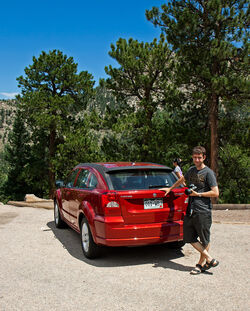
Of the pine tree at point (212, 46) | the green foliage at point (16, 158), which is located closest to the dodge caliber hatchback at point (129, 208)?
the pine tree at point (212, 46)

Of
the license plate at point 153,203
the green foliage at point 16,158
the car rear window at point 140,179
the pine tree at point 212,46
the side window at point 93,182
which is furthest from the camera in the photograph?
the green foliage at point 16,158

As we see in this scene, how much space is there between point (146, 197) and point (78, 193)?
5.61 feet

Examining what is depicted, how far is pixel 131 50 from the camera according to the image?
79.3 feet

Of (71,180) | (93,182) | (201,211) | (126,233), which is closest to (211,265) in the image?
(201,211)

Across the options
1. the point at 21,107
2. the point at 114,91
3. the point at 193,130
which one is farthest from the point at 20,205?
the point at 21,107

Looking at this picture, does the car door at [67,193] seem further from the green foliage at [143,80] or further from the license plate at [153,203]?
the green foliage at [143,80]

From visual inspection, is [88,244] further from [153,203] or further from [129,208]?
[153,203]

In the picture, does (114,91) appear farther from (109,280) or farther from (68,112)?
(109,280)

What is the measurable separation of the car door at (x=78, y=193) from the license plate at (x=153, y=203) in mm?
1209

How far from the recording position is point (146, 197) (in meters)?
5.41

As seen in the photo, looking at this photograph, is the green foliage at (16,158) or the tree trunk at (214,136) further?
the green foliage at (16,158)

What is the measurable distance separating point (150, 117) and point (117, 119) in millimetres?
2683

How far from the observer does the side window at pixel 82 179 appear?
255 inches

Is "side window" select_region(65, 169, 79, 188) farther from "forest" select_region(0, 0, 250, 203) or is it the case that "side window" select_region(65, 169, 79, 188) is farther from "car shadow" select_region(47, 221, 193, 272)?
"forest" select_region(0, 0, 250, 203)
